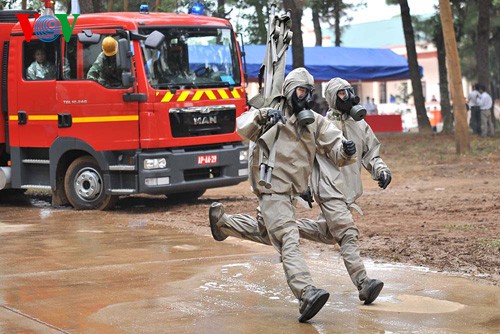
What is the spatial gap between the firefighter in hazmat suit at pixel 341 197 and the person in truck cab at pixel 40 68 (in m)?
7.42

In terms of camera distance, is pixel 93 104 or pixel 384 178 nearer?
pixel 384 178

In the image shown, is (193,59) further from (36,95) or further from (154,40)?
(36,95)

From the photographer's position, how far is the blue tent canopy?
1354 inches

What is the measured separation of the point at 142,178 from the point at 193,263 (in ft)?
14.9

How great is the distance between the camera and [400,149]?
27203mm

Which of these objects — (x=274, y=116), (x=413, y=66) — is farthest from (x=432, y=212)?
(x=413, y=66)

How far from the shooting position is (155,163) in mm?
14609

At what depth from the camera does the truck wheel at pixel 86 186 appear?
1527 centimetres

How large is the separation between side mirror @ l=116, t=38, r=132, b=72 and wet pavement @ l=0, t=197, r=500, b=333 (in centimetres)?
306

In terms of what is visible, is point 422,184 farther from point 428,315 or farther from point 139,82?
point 428,315

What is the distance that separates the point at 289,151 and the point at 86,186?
8.23 metres

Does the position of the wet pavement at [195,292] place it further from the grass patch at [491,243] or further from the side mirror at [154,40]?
the side mirror at [154,40]

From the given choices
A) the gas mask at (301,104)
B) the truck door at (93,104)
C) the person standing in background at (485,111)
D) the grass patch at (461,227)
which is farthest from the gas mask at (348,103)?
the person standing in background at (485,111)

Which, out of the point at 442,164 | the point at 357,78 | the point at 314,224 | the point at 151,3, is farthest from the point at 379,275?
the point at 357,78
